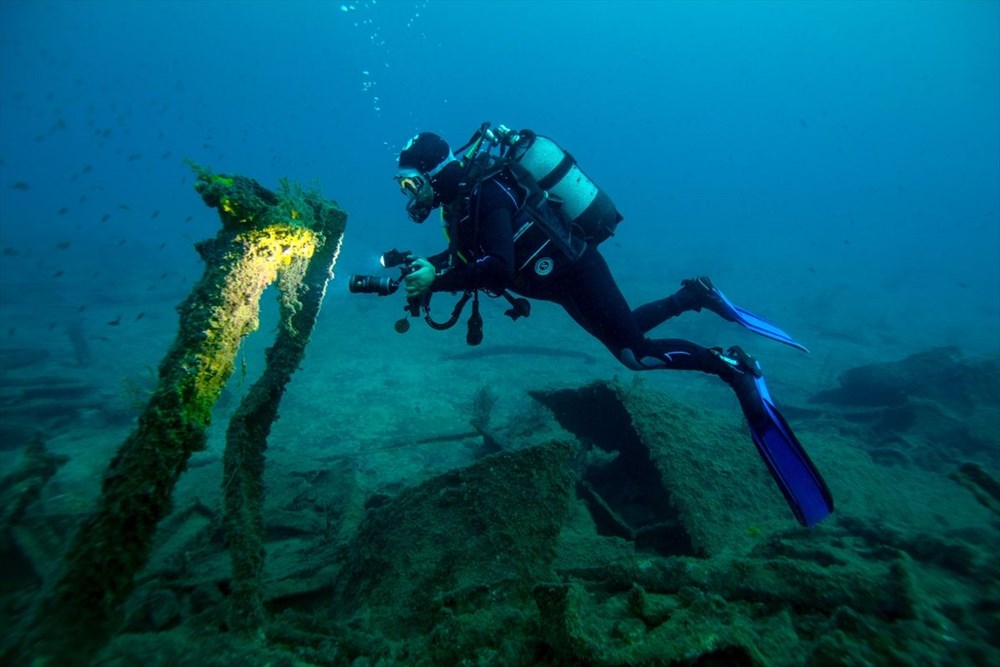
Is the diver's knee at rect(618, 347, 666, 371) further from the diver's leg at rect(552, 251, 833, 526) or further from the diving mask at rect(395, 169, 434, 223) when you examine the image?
the diving mask at rect(395, 169, 434, 223)

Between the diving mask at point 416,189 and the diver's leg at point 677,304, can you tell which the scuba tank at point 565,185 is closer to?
the diving mask at point 416,189

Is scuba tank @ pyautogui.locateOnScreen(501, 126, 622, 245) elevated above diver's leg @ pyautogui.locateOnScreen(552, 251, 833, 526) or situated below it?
above

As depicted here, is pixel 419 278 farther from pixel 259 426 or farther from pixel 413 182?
pixel 259 426

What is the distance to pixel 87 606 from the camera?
185 centimetres

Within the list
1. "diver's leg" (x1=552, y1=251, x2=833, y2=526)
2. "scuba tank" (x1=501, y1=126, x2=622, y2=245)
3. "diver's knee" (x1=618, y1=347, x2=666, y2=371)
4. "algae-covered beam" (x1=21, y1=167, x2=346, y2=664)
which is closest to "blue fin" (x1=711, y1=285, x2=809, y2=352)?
"diver's leg" (x1=552, y1=251, x2=833, y2=526)

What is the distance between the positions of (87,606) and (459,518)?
74.3 inches

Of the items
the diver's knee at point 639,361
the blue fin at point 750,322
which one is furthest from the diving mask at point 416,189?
the blue fin at point 750,322

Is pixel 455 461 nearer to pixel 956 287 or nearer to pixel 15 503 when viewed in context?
pixel 15 503

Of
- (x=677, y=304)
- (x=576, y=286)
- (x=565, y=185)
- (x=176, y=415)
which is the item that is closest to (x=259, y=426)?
(x=176, y=415)

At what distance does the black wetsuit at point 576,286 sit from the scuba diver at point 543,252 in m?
0.01

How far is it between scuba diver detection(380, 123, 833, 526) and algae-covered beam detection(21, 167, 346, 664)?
120 cm

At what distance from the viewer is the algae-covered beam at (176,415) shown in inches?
71.8

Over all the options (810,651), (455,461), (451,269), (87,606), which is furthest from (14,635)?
(455,461)

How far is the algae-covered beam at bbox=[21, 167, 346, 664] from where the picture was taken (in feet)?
5.98
